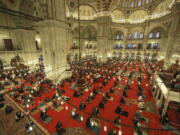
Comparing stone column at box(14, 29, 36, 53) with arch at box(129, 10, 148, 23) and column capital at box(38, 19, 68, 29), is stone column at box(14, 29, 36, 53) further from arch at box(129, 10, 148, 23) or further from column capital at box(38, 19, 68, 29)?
arch at box(129, 10, 148, 23)

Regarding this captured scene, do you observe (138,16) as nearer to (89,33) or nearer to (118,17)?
(118,17)

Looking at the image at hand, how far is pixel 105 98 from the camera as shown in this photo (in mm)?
9719

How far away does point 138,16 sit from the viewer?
29.5m

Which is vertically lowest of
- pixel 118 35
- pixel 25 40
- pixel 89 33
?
pixel 25 40

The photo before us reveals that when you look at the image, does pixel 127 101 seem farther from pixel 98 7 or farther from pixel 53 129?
pixel 98 7

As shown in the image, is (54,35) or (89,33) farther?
(89,33)

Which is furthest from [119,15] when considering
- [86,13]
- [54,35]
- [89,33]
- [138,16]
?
[54,35]

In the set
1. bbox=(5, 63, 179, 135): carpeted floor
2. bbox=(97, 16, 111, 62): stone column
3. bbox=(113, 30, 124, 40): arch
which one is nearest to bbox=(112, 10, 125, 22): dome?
bbox=(113, 30, 124, 40): arch

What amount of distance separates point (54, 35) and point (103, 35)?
1495 centimetres

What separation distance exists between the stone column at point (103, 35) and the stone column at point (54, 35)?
1278 centimetres

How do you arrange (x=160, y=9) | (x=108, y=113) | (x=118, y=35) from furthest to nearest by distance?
(x=118, y=35), (x=160, y=9), (x=108, y=113)

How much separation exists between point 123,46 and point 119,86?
24.4 m

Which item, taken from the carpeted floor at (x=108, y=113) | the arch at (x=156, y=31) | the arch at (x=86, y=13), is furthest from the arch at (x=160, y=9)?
the carpeted floor at (x=108, y=113)

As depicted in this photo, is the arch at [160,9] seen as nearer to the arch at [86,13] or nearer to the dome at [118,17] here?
the dome at [118,17]
